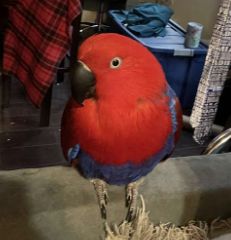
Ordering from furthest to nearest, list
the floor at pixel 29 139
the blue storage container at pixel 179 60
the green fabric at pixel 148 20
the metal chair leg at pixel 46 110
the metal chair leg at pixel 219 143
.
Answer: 1. the green fabric at pixel 148 20
2. the blue storage container at pixel 179 60
3. the metal chair leg at pixel 46 110
4. the floor at pixel 29 139
5. the metal chair leg at pixel 219 143

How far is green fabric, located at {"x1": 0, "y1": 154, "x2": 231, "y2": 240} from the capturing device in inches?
30.3

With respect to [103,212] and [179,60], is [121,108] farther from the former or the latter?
[179,60]

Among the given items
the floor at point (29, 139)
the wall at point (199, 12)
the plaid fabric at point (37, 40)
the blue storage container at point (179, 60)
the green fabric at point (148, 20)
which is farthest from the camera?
the wall at point (199, 12)

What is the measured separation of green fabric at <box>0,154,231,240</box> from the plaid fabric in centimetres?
69

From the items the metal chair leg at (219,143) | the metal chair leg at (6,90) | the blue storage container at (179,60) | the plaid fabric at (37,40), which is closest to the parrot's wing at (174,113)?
the metal chair leg at (219,143)

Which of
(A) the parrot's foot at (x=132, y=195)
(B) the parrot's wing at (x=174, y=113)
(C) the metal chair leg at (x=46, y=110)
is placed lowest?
(C) the metal chair leg at (x=46, y=110)

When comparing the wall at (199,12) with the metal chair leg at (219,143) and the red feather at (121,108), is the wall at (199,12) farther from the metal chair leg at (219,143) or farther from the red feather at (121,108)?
the red feather at (121,108)

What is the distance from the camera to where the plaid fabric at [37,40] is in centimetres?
134

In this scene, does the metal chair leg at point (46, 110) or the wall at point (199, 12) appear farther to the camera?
the wall at point (199, 12)

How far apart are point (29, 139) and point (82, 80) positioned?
107cm

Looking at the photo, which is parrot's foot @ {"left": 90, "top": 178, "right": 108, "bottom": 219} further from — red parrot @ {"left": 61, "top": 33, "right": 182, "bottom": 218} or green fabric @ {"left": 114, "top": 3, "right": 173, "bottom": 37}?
green fabric @ {"left": 114, "top": 3, "right": 173, "bottom": 37}

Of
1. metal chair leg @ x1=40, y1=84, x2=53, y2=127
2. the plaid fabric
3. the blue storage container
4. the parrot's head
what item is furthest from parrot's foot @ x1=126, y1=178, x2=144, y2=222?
the blue storage container

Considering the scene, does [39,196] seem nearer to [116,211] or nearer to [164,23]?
[116,211]

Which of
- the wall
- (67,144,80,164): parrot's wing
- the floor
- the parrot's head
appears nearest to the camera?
the parrot's head
